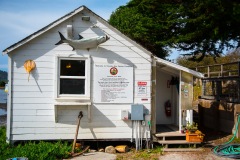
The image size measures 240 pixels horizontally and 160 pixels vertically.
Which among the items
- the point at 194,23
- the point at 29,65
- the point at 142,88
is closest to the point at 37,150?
the point at 29,65

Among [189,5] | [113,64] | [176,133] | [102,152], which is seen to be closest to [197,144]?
[176,133]

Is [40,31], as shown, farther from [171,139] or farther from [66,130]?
[171,139]

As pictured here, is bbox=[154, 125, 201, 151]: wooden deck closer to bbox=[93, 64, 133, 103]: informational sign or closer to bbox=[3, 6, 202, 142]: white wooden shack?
bbox=[3, 6, 202, 142]: white wooden shack

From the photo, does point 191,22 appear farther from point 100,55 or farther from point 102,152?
point 102,152

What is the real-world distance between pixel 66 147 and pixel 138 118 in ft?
8.27

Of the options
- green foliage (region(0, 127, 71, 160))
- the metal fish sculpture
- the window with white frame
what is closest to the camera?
green foliage (region(0, 127, 71, 160))

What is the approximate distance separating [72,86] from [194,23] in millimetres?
4518

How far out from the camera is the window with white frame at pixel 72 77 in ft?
29.6

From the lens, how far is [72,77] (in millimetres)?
9000

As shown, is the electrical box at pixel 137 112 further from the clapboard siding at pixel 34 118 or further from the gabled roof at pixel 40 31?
the gabled roof at pixel 40 31

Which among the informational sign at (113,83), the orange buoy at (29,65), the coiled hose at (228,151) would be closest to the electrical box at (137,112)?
the informational sign at (113,83)

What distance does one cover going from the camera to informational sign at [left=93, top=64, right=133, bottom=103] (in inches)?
360

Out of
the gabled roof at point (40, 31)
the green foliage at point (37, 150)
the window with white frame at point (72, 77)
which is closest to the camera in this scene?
the green foliage at point (37, 150)

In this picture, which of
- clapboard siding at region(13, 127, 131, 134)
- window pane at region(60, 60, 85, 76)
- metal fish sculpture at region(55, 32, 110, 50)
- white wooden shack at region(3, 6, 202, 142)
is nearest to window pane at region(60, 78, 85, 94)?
white wooden shack at region(3, 6, 202, 142)
